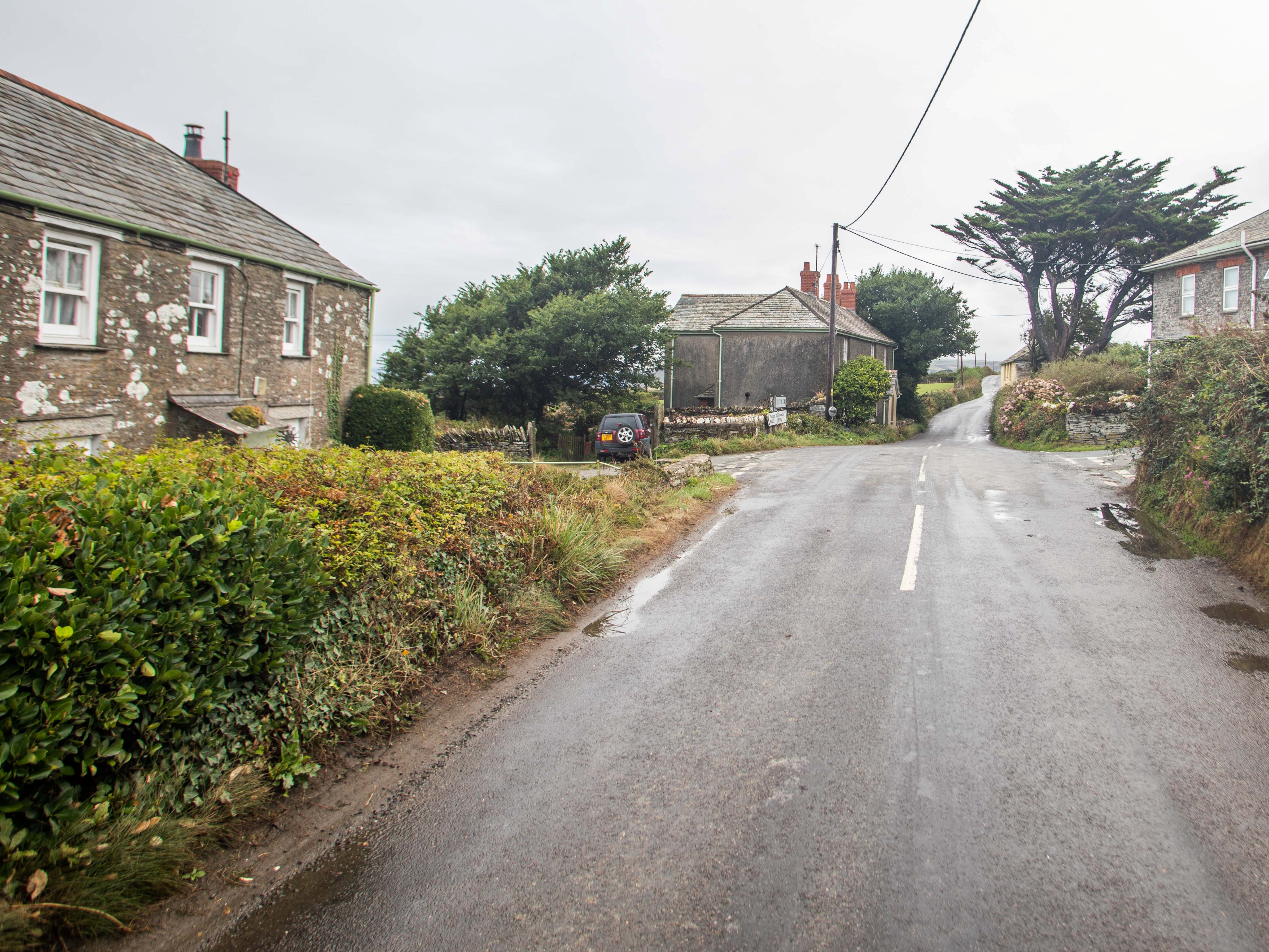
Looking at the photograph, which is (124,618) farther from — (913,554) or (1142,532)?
(1142,532)

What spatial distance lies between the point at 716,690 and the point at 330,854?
2.91m

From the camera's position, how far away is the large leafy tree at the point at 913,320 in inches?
2080

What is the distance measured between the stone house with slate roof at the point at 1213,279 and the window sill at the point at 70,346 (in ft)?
93.3

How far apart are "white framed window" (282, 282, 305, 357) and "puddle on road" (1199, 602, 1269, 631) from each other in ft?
56.0

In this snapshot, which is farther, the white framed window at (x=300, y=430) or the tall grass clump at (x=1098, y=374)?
the tall grass clump at (x=1098, y=374)

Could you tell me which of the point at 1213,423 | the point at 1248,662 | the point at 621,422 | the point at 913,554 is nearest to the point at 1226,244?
the point at 621,422

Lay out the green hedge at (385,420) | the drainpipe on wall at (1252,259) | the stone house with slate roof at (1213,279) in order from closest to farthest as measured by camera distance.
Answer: the green hedge at (385,420)
the drainpipe on wall at (1252,259)
the stone house with slate roof at (1213,279)

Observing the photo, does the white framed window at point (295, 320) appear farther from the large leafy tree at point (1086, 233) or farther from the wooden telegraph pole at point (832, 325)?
the large leafy tree at point (1086, 233)

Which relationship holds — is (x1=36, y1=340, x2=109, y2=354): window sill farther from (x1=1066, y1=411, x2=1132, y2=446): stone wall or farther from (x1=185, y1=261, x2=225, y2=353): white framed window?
(x1=1066, y1=411, x2=1132, y2=446): stone wall

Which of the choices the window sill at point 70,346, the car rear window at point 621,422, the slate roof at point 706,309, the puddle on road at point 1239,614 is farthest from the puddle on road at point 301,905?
the slate roof at point 706,309

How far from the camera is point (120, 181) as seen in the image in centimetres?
1430

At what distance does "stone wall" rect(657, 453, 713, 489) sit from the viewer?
50.4ft

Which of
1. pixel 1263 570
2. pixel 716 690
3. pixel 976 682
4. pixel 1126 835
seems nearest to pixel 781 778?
pixel 716 690

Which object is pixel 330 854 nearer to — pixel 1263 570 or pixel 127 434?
pixel 1263 570
